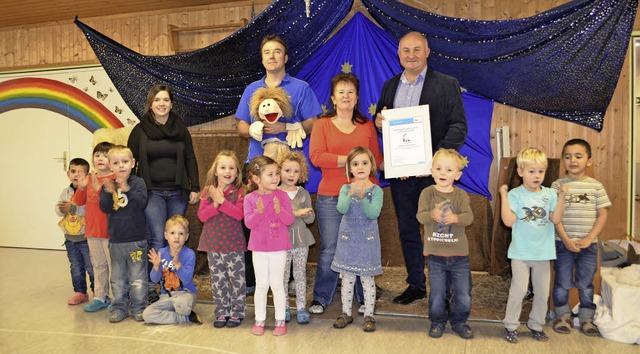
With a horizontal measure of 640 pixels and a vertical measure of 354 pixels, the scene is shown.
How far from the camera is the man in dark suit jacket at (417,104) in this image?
326 centimetres

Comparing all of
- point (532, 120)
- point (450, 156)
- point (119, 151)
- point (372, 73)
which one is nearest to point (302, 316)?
point (450, 156)

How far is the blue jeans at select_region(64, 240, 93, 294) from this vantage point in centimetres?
393

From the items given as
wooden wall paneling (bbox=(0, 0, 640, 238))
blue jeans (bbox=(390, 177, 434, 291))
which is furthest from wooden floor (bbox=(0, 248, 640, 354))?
wooden wall paneling (bbox=(0, 0, 640, 238))

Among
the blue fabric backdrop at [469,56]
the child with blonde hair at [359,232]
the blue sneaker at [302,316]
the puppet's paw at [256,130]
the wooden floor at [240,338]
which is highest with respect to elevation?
the blue fabric backdrop at [469,56]

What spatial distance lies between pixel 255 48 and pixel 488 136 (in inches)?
79.5

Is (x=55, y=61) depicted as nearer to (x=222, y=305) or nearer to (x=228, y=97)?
(x=228, y=97)

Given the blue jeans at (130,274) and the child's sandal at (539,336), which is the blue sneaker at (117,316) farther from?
the child's sandal at (539,336)

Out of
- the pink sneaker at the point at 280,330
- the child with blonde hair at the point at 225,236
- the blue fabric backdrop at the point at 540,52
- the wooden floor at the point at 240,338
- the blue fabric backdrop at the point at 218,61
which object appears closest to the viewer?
the wooden floor at the point at 240,338

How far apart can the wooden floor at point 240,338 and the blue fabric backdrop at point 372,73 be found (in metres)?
1.57

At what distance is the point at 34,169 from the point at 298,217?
14.6ft

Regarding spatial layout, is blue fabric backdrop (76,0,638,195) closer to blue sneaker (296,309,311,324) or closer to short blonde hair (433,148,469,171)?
short blonde hair (433,148,469,171)

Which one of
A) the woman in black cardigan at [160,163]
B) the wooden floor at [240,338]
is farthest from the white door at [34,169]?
the woman in black cardigan at [160,163]

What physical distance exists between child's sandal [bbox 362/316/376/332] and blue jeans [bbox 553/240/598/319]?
1060 millimetres

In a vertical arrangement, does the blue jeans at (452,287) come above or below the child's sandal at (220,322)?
above
